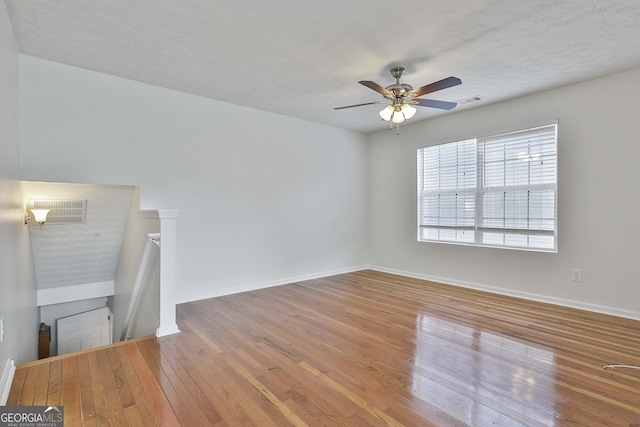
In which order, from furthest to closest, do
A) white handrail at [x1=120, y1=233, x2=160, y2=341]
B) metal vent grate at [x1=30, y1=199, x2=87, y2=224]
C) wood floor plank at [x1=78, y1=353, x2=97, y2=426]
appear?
metal vent grate at [x1=30, y1=199, x2=87, y2=224], white handrail at [x1=120, y1=233, x2=160, y2=341], wood floor plank at [x1=78, y1=353, x2=97, y2=426]

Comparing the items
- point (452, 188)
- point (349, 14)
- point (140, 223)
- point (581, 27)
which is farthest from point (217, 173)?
point (581, 27)

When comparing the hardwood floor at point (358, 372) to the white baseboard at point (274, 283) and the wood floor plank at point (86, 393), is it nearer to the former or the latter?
the wood floor plank at point (86, 393)

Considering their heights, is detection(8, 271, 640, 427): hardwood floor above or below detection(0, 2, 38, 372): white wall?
below

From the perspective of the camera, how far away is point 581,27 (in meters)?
2.51

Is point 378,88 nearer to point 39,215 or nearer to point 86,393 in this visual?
point 86,393

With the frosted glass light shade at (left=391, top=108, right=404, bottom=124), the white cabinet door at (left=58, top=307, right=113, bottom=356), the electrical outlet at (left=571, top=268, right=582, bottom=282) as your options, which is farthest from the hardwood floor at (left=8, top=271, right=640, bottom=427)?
the white cabinet door at (left=58, top=307, right=113, bottom=356)

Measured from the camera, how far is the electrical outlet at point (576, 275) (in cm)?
369

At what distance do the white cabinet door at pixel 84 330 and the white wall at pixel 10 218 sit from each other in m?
2.14

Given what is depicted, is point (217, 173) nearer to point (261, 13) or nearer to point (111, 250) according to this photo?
point (111, 250)

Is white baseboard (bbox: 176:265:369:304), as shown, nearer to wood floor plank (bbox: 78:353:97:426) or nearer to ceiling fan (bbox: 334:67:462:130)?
wood floor plank (bbox: 78:353:97:426)

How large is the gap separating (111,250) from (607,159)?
621cm

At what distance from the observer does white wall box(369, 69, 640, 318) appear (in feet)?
11.0

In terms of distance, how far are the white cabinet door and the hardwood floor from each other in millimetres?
2536

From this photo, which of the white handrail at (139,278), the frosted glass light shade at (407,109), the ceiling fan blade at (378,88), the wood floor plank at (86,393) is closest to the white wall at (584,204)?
the frosted glass light shade at (407,109)
